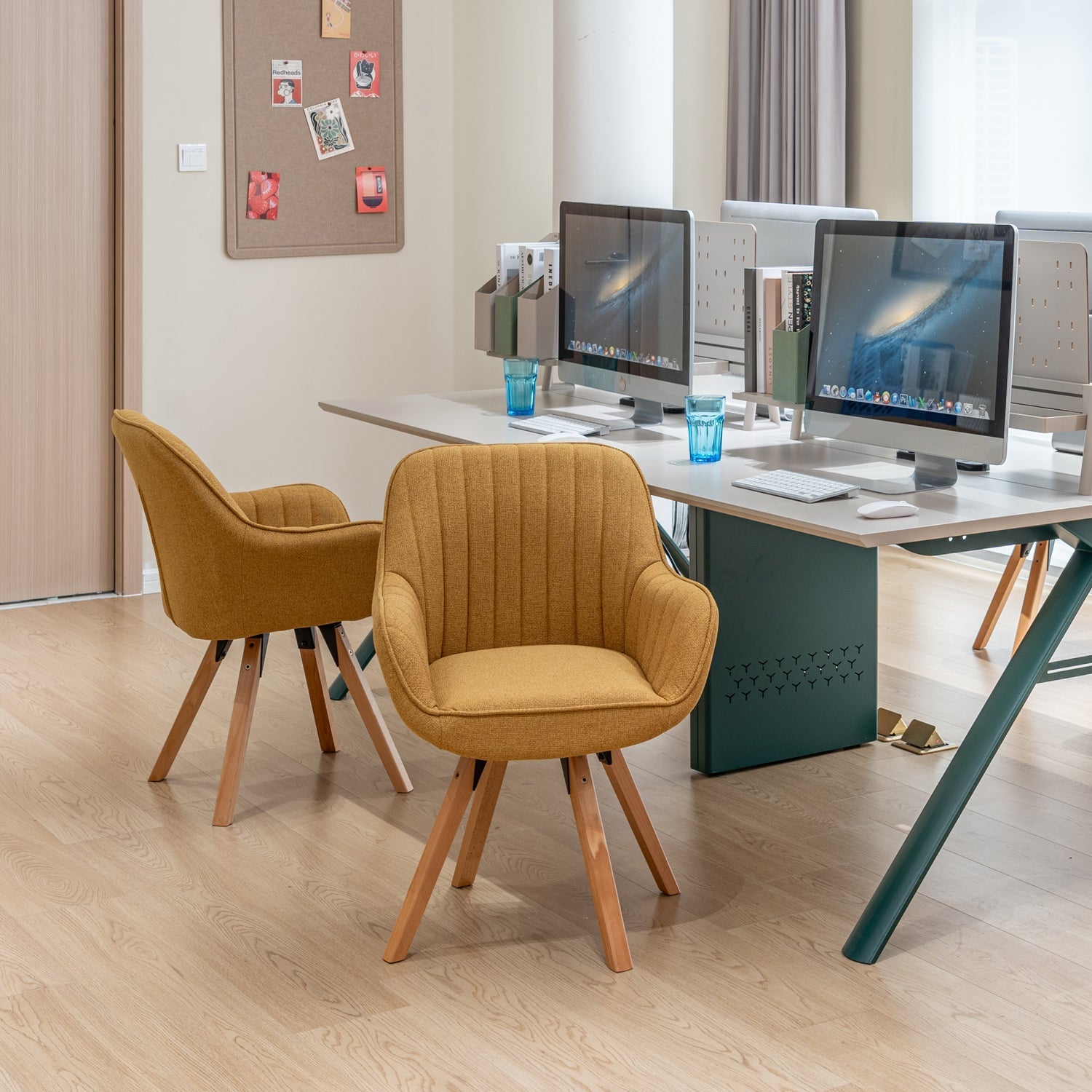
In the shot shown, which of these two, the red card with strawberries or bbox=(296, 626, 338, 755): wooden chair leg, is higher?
the red card with strawberries

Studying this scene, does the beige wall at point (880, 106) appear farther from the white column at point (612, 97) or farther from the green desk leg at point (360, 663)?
the green desk leg at point (360, 663)

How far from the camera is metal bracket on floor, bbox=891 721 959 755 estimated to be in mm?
3480

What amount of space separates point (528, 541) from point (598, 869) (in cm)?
62

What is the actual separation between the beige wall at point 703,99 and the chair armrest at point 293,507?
2.78 meters

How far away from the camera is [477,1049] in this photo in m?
2.22

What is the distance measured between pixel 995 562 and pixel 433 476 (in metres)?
3.03

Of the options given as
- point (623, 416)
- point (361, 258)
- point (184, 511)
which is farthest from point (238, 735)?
point (361, 258)

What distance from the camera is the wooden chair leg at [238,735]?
10.1ft

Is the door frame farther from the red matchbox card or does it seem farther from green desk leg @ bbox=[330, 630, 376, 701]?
green desk leg @ bbox=[330, 630, 376, 701]

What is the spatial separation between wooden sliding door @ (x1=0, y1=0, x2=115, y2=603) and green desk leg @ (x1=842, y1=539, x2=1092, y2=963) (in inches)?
123

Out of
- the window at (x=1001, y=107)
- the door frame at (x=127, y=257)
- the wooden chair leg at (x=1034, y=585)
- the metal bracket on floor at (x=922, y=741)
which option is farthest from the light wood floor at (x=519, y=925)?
the window at (x=1001, y=107)

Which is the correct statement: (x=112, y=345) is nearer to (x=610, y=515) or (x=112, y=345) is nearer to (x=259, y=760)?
(x=259, y=760)

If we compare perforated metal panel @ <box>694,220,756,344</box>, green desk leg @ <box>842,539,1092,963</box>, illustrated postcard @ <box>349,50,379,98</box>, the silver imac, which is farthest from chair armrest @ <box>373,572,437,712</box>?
illustrated postcard @ <box>349,50,379,98</box>

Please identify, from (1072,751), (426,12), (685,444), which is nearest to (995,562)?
(1072,751)
